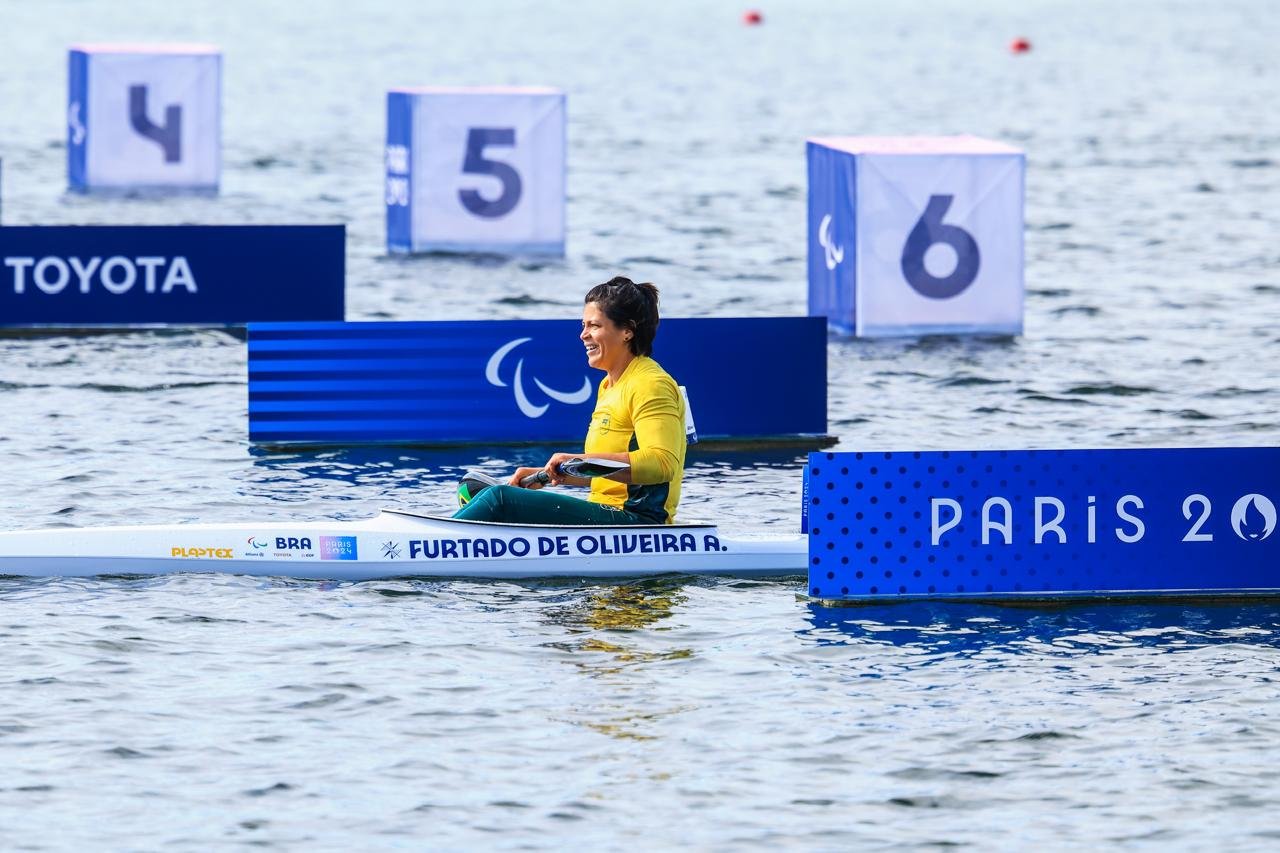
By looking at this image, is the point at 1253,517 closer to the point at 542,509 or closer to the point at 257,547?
the point at 542,509

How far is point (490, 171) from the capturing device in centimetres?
2664

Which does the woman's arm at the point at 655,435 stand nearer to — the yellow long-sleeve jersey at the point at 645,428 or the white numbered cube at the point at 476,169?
the yellow long-sleeve jersey at the point at 645,428

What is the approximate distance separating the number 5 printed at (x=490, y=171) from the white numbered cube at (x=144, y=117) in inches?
226

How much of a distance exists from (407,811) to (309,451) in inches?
309

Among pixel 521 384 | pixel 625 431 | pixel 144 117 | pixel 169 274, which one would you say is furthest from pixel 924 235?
pixel 144 117

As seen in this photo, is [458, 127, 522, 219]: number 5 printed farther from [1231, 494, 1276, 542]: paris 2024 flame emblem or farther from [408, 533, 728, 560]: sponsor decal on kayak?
[1231, 494, 1276, 542]: paris 2024 flame emblem

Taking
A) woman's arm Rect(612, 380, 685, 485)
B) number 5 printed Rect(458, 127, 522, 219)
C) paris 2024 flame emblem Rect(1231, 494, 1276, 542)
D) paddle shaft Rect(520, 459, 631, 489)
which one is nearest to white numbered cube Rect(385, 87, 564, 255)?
number 5 printed Rect(458, 127, 522, 219)

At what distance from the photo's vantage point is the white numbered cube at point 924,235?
21.1m

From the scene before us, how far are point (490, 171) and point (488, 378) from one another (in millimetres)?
9993

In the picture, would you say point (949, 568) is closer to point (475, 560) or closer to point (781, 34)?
point (475, 560)

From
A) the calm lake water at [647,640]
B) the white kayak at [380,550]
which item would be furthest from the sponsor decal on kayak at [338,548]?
the calm lake water at [647,640]

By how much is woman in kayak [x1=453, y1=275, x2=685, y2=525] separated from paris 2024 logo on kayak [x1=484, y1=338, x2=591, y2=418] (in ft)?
13.9

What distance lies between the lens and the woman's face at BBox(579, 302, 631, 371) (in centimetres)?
1220

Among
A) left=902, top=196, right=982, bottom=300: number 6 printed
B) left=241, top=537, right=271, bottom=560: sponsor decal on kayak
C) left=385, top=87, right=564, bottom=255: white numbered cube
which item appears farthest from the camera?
left=385, top=87, right=564, bottom=255: white numbered cube
